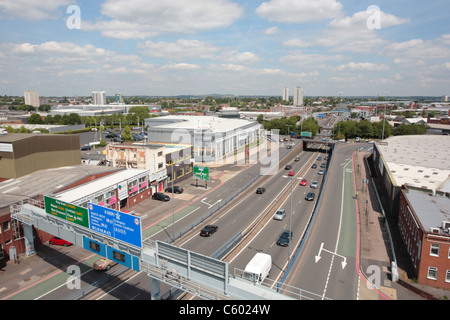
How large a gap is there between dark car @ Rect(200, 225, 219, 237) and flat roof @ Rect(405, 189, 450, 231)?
60.7 ft

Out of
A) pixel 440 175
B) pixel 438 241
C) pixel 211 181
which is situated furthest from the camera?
pixel 211 181

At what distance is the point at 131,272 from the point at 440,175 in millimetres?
41548

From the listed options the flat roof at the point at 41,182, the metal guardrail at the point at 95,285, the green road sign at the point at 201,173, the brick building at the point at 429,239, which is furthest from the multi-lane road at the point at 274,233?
the flat roof at the point at 41,182

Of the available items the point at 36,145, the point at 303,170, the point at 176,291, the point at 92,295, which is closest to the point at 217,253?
the point at 176,291

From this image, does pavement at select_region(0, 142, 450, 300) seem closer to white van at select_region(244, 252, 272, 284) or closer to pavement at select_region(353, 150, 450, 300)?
pavement at select_region(353, 150, 450, 300)

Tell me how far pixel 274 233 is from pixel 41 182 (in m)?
25.7

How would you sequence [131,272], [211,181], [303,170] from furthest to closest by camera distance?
[303,170] → [211,181] → [131,272]

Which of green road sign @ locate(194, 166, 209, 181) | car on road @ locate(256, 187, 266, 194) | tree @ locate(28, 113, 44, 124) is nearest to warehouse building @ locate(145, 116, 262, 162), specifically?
green road sign @ locate(194, 166, 209, 181)

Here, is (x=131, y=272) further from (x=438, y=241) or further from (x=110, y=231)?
(x=438, y=241)

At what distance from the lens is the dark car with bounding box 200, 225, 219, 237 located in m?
29.8

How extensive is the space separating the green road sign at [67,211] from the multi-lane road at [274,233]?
504cm

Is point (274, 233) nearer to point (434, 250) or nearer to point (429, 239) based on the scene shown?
point (429, 239)

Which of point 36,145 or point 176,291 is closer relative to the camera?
point 176,291

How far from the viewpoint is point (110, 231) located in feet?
58.9
